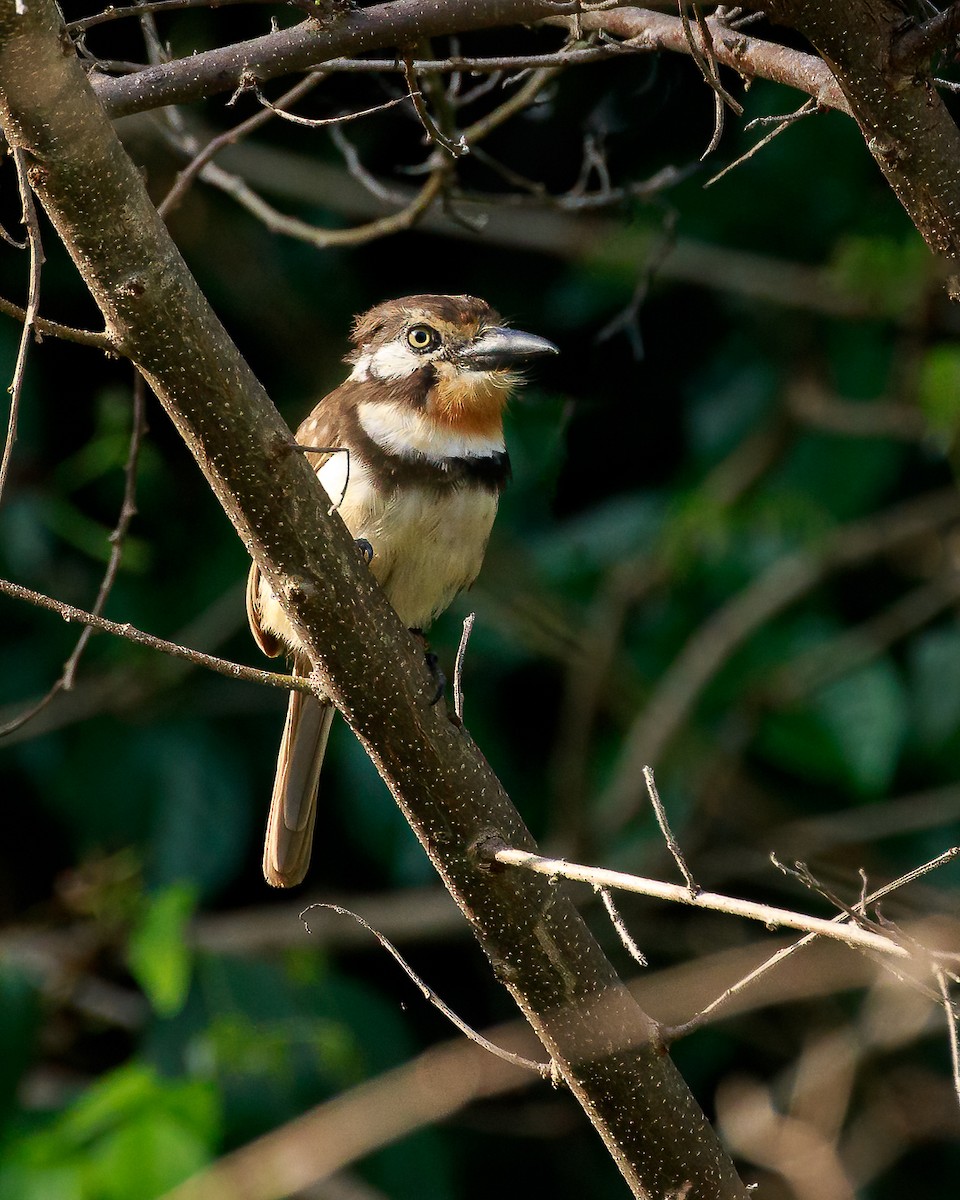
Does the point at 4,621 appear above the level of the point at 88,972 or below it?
above

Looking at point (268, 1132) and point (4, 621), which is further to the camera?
Result: point (4, 621)

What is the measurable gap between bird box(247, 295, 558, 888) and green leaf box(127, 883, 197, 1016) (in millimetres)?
525

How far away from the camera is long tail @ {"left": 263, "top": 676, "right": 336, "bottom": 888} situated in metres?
3.27

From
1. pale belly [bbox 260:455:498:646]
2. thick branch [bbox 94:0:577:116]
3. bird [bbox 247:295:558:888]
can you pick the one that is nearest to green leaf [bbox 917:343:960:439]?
bird [bbox 247:295:558:888]

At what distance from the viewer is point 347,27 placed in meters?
1.90

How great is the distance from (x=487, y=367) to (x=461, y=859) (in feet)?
4.42

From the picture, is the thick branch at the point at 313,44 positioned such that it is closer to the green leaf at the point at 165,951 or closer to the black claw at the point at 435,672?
the black claw at the point at 435,672

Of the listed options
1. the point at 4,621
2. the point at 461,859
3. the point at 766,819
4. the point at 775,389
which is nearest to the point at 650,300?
the point at 775,389

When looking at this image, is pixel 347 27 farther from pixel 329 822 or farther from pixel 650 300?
pixel 329 822

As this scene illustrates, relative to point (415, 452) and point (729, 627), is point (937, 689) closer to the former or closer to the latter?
point (729, 627)

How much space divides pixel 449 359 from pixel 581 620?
146 cm

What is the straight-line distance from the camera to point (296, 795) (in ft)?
11.1

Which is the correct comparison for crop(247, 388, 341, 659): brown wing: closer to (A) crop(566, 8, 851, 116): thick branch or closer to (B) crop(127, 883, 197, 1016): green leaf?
(B) crop(127, 883, 197, 1016): green leaf

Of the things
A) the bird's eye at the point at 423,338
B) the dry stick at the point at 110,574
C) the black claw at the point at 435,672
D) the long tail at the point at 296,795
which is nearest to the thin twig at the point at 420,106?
the dry stick at the point at 110,574
